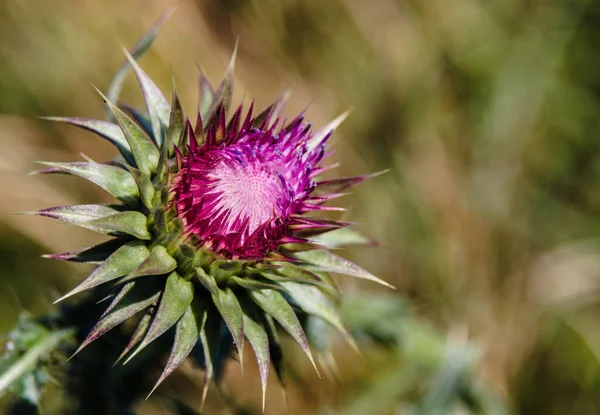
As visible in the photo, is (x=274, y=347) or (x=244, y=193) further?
(x=274, y=347)

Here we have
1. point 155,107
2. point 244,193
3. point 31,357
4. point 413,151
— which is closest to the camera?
point 244,193

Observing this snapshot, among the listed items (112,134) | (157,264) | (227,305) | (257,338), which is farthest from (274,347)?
(112,134)

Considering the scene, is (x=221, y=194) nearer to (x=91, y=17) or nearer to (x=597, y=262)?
(x=91, y=17)

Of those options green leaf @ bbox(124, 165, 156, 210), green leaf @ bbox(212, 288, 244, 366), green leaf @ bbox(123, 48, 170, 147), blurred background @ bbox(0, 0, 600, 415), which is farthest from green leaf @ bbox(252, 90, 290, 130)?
blurred background @ bbox(0, 0, 600, 415)

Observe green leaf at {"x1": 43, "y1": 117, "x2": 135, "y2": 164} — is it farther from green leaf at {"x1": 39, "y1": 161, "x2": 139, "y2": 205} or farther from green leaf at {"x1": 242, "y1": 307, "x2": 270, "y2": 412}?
green leaf at {"x1": 242, "y1": 307, "x2": 270, "y2": 412}

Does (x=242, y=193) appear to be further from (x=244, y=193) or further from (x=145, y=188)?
(x=145, y=188)

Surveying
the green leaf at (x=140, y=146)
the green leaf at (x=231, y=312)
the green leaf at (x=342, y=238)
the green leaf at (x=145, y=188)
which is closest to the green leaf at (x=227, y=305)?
the green leaf at (x=231, y=312)
